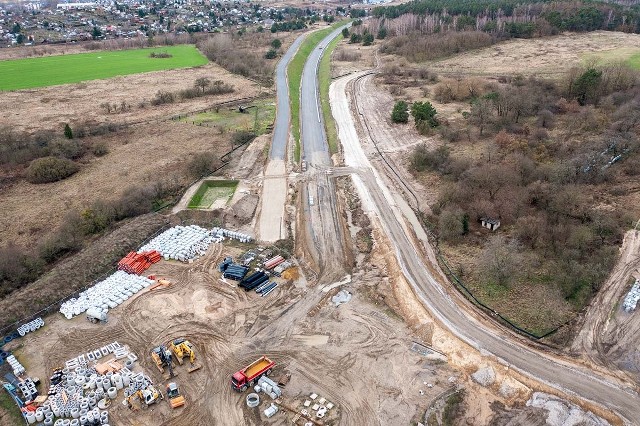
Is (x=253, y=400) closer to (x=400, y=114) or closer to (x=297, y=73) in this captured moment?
(x=400, y=114)

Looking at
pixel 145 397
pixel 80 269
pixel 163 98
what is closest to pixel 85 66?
pixel 163 98

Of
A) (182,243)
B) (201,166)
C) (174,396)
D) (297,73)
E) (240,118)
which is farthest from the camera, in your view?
(297,73)

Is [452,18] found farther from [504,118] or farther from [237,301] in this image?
[237,301]

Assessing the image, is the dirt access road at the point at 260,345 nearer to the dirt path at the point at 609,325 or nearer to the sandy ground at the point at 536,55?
the dirt path at the point at 609,325

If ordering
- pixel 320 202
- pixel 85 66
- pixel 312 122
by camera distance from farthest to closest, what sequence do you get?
1. pixel 85 66
2. pixel 312 122
3. pixel 320 202

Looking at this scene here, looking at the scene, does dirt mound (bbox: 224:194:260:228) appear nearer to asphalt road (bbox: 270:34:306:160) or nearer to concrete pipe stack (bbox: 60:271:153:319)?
Answer: concrete pipe stack (bbox: 60:271:153:319)

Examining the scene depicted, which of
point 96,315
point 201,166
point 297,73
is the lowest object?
point 96,315

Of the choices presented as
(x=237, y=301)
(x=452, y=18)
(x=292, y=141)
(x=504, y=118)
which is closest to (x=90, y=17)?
(x=452, y=18)

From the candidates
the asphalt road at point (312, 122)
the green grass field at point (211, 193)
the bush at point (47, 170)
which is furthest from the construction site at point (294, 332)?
the asphalt road at point (312, 122)
